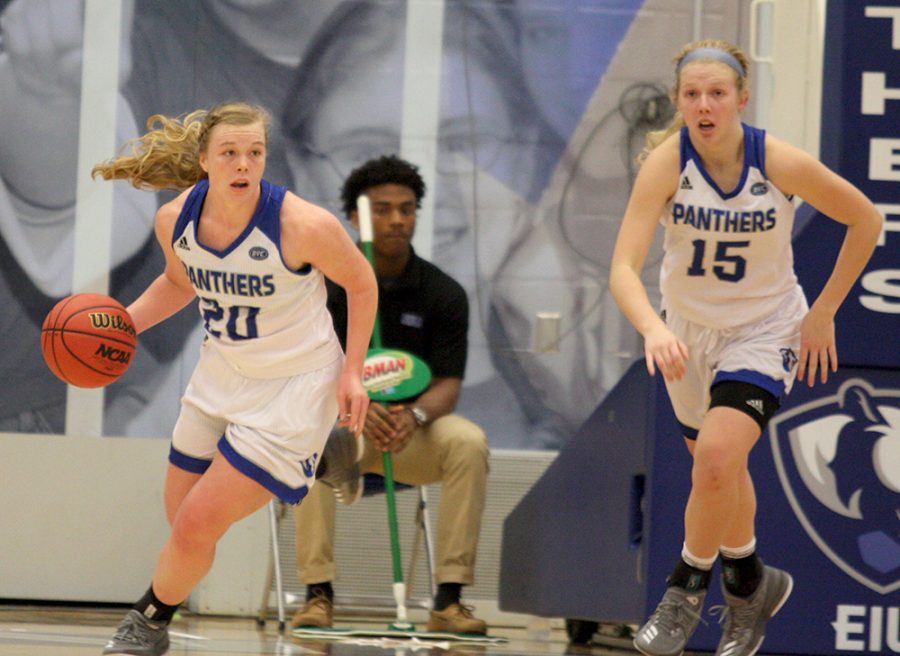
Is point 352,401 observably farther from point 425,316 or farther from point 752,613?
point 425,316

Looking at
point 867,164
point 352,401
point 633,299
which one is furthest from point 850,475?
point 352,401

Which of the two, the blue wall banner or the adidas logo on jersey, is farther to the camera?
the blue wall banner

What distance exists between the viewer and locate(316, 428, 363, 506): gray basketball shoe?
525cm

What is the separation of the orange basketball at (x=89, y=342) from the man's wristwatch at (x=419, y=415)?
1866 mm

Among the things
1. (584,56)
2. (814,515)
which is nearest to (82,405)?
(584,56)

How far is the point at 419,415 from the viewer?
6.16 m

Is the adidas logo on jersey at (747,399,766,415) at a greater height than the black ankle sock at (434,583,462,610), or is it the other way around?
the adidas logo on jersey at (747,399,766,415)

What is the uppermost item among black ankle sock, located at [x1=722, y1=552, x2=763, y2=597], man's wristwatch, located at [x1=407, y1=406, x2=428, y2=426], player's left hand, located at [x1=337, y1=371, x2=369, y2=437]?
player's left hand, located at [x1=337, y1=371, x2=369, y2=437]

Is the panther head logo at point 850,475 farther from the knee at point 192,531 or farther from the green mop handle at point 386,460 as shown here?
the knee at point 192,531

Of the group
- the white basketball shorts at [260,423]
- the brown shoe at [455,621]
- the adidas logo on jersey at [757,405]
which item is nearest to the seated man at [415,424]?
the brown shoe at [455,621]

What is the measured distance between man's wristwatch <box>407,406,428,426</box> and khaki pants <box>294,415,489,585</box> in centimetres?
7

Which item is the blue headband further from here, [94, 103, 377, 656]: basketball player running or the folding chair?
the folding chair

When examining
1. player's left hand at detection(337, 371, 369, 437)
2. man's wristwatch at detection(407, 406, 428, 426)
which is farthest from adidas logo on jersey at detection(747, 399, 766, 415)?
man's wristwatch at detection(407, 406, 428, 426)

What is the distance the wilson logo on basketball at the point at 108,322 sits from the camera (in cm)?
438
